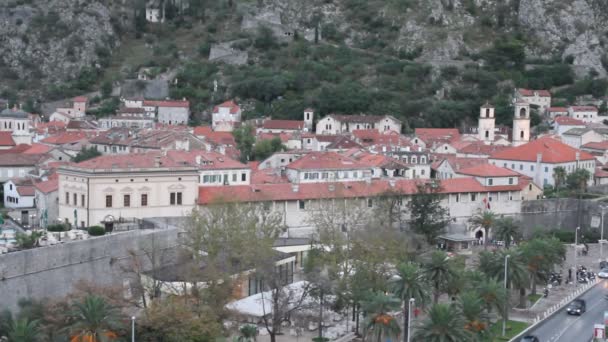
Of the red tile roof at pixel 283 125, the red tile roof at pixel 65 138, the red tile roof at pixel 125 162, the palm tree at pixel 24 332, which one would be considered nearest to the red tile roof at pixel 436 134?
the red tile roof at pixel 283 125

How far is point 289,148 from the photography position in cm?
9025

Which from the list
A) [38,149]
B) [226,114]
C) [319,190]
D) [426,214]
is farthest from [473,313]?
[226,114]

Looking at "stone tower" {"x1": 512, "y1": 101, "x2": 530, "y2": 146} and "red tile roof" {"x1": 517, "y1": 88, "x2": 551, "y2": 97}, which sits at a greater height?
"red tile roof" {"x1": 517, "y1": 88, "x2": 551, "y2": 97}

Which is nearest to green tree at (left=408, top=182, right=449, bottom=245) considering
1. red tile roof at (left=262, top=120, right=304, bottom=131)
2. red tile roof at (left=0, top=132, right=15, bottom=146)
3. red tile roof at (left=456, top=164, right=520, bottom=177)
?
red tile roof at (left=456, top=164, right=520, bottom=177)

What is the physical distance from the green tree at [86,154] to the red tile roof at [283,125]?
26999mm

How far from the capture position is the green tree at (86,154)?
252 ft

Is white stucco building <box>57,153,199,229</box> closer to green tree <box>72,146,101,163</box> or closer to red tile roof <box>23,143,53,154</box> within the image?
green tree <box>72,146,101,163</box>

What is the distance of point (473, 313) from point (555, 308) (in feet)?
39.2

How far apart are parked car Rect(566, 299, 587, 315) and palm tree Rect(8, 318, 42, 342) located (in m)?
26.3

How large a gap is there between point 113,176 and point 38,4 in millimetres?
101352

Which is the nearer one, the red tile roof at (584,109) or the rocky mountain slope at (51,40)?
the red tile roof at (584,109)

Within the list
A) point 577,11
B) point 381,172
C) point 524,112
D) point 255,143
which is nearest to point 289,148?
point 255,143

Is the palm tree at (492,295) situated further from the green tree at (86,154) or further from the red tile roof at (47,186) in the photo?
the green tree at (86,154)

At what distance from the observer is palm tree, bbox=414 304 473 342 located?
120 ft
